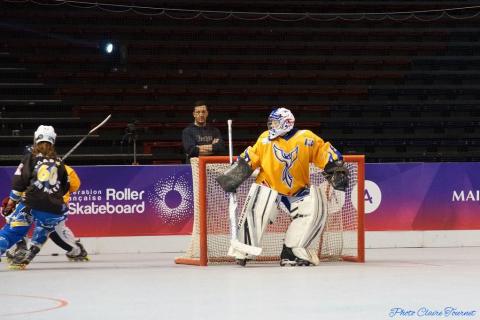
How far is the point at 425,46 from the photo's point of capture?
59.4 ft

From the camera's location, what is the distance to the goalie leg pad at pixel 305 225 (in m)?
8.36

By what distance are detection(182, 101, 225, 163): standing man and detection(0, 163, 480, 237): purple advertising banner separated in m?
0.95

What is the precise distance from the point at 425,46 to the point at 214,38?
3.87 m

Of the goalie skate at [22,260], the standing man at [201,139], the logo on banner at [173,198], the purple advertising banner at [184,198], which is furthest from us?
the logo on banner at [173,198]

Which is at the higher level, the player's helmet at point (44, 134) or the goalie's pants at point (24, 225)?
the player's helmet at point (44, 134)

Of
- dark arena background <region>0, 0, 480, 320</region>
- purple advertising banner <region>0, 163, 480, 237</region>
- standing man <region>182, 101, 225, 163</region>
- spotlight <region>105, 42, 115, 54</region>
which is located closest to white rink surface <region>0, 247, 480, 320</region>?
dark arena background <region>0, 0, 480, 320</region>

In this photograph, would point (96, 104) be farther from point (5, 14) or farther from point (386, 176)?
point (386, 176)

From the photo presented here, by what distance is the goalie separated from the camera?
8.38 m

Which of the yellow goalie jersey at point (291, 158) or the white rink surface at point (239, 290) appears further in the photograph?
the yellow goalie jersey at point (291, 158)

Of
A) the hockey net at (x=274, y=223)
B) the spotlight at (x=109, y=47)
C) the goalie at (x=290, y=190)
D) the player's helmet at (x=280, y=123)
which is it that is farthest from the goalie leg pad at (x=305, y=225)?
the spotlight at (x=109, y=47)

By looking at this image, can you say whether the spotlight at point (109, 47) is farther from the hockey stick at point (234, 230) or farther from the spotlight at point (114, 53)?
the hockey stick at point (234, 230)

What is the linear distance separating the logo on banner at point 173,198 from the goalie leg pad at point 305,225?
2595 millimetres

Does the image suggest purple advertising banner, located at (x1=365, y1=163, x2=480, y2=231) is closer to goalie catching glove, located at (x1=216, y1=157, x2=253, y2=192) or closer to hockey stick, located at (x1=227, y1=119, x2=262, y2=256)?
hockey stick, located at (x1=227, y1=119, x2=262, y2=256)

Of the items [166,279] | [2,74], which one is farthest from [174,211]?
[2,74]
